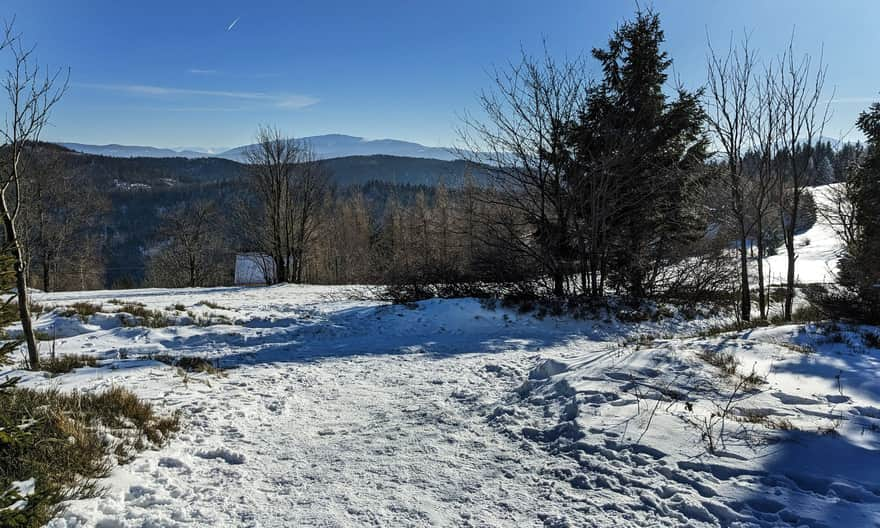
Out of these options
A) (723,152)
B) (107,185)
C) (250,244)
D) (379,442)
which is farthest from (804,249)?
(107,185)


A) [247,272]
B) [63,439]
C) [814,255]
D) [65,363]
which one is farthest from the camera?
[814,255]

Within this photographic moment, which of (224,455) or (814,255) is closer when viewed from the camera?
(224,455)

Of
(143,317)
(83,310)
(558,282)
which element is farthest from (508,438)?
(83,310)

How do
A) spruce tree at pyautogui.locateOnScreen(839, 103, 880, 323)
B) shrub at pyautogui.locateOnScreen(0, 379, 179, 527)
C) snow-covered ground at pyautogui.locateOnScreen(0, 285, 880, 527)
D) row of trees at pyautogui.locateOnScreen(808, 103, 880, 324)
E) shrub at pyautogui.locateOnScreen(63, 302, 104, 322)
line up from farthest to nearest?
Result: spruce tree at pyautogui.locateOnScreen(839, 103, 880, 323), shrub at pyautogui.locateOnScreen(63, 302, 104, 322), row of trees at pyautogui.locateOnScreen(808, 103, 880, 324), snow-covered ground at pyautogui.locateOnScreen(0, 285, 880, 527), shrub at pyautogui.locateOnScreen(0, 379, 179, 527)

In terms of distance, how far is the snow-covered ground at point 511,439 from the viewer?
3225 mm

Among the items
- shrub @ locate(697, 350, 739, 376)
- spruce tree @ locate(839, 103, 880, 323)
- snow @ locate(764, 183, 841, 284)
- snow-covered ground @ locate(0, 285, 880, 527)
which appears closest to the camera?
snow-covered ground @ locate(0, 285, 880, 527)

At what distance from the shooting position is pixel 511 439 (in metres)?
4.68

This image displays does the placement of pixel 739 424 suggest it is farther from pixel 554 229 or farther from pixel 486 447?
pixel 554 229

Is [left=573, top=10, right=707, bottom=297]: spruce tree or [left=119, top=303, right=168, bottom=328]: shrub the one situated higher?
[left=573, top=10, right=707, bottom=297]: spruce tree

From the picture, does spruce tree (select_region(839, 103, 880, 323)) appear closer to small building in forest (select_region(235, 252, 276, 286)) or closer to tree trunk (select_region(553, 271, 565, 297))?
tree trunk (select_region(553, 271, 565, 297))

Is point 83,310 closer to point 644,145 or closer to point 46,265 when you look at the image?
point 644,145

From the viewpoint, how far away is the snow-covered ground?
322 centimetres

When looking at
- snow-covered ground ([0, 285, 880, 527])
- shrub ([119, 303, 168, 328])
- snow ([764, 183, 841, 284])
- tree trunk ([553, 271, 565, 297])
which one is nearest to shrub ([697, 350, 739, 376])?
snow-covered ground ([0, 285, 880, 527])

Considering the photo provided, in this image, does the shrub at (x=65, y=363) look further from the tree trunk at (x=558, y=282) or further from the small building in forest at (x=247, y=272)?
the small building in forest at (x=247, y=272)
